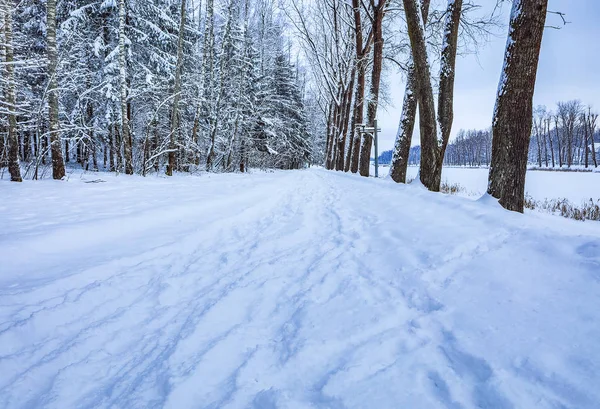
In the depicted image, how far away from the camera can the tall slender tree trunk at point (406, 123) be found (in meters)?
8.02

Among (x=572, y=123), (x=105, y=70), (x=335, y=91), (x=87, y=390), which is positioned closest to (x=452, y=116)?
(x=87, y=390)

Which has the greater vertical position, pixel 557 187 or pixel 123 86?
pixel 123 86

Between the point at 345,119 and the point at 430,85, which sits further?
the point at 345,119

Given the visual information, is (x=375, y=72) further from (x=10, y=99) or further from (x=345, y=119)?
(x=10, y=99)

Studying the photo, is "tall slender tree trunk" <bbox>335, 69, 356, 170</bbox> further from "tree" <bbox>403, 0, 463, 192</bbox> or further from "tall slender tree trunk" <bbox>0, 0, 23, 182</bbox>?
"tall slender tree trunk" <bbox>0, 0, 23, 182</bbox>

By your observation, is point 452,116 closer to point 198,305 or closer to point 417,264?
point 417,264

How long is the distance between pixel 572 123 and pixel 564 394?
64371 mm

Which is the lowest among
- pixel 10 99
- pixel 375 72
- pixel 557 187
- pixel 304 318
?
pixel 304 318

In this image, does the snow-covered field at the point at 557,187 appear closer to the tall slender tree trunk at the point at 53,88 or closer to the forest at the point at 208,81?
the forest at the point at 208,81

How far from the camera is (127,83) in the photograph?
13.5 meters

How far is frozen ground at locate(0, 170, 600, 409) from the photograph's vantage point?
115 cm

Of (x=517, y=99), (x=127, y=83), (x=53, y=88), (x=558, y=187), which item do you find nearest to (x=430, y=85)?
(x=517, y=99)

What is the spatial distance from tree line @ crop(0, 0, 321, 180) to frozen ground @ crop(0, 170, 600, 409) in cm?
641

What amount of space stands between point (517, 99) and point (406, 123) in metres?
4.38
